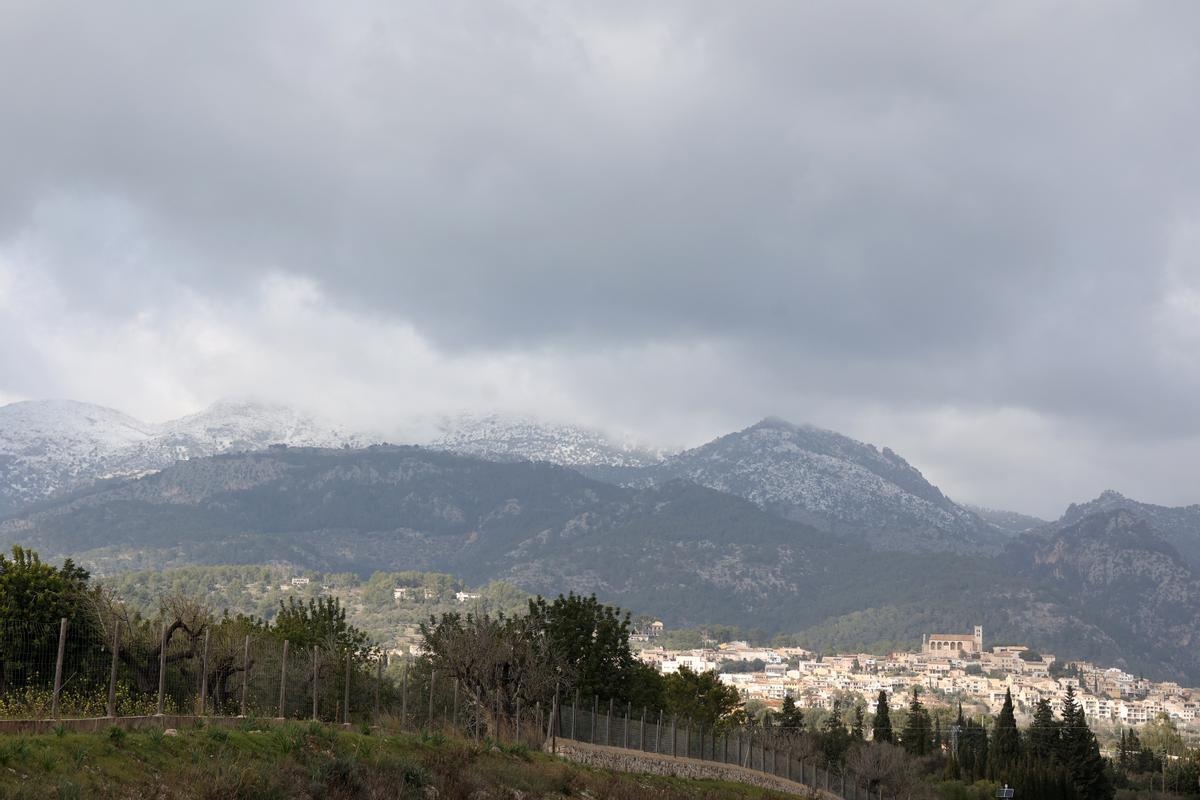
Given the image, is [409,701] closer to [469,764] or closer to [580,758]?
[580,758]

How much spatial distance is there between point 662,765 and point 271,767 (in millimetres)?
29751

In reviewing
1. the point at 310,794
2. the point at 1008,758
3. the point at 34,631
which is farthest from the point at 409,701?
the point at 1008,758

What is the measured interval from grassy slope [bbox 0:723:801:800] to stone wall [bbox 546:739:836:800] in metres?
7.57

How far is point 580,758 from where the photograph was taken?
48.8m

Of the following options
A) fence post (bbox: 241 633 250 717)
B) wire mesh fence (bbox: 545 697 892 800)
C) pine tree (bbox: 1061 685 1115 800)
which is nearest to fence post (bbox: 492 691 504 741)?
wire mesh fence (bbox: 545 697 892 800)

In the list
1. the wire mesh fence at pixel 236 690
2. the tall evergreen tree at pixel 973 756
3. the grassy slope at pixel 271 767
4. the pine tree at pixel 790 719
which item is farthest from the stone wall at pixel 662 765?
the tall evergreen tree at pixel 973 756

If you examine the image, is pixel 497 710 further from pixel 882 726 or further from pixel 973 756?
pixel 882 726

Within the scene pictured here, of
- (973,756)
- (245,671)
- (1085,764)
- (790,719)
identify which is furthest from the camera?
(973,756)

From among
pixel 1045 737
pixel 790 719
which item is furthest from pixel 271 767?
pixel 1045 737

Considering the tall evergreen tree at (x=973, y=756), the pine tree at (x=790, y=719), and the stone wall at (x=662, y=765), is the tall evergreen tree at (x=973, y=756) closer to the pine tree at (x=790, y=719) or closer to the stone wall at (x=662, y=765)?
the pine tree at (x=790, y=719)

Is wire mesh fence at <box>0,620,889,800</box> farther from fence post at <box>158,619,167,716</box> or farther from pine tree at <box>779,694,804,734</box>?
pine tree at <box>779,694,804,734</box>

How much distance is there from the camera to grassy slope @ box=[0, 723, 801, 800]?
73.6 ft

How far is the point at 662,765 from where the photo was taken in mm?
54156

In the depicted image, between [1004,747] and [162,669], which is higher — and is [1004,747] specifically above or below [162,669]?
below
